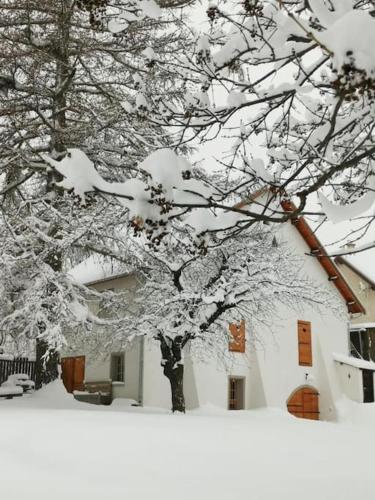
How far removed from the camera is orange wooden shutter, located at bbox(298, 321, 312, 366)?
77.0ft

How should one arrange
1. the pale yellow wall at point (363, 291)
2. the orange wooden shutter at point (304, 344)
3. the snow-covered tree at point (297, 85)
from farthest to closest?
1. the pale yellow wall at point (363, 291)
2. the orange wooden shutter at point (304, 344)
3. the snow-covered tree at point (297, 85)

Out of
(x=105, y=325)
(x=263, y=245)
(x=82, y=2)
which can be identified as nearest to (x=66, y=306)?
(x=105, y=325)

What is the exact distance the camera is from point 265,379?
21.6 m

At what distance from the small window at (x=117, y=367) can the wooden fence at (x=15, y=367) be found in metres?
2.97

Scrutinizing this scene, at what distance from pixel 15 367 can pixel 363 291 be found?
24.1 metres

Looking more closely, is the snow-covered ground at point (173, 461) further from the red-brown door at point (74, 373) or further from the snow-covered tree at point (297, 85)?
the red-brown door at point (74, 373)

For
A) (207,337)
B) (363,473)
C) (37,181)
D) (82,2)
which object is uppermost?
(37,181)

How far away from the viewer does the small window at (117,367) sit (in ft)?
69.7

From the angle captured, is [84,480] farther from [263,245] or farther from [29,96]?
[29,96]

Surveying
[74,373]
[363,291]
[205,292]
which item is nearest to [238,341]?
[205,292]

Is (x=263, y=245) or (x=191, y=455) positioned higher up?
(x=263, y=245)

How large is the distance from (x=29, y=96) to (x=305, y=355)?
14.5 m

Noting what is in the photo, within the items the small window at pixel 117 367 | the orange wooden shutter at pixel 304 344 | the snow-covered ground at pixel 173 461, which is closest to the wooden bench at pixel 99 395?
the small window at pixel 117 367

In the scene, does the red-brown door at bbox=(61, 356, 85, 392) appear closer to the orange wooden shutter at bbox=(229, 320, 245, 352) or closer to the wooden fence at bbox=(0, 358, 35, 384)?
the wooden fence at bbox=(0, 358, 35, 384)
